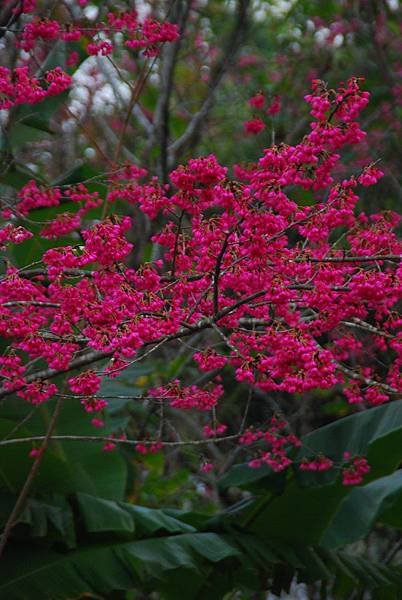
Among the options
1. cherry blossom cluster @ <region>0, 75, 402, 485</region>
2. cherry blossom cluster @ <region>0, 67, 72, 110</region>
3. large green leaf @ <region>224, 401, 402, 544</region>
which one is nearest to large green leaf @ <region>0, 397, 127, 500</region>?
large green leaf @ <region>224, 401, 402, 544</region>

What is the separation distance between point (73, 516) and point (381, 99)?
639 centimetres

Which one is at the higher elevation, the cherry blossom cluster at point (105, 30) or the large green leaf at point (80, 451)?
the cherry blossom cluster at point (105, 30)

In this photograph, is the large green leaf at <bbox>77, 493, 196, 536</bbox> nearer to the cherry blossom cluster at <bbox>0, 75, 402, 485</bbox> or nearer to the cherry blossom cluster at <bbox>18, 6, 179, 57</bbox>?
the cherry blossom cluster at <bbox>0, 75, 402, 485</bbox>

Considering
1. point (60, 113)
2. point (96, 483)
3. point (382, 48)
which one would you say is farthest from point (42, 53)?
point (96, 483)

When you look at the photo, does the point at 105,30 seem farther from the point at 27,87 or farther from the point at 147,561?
the point at 147,561

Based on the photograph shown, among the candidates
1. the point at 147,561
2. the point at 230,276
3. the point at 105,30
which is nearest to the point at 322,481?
the point at 147,561

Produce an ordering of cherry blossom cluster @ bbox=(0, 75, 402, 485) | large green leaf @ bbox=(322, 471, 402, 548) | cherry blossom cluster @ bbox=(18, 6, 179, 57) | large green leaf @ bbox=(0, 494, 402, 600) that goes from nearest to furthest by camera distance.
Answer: cherry blossom cluster @ bbox=(0, 75, 402, 485) < large green leaf @ bbox=(0, 494, 402, 600) < cherry blossom cluster @ bbox=(18, 6, 179, 57) < large green leaf @ bbox=(322, 471, 402, 548)

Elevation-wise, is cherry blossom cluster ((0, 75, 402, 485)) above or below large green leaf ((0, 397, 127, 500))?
above

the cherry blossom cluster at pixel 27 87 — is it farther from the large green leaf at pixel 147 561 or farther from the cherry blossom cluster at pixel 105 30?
the large green leaf at pixel 147 561

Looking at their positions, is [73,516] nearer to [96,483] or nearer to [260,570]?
[96,483]

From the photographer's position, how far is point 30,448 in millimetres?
6055

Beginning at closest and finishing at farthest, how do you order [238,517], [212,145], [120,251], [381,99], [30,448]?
[120,251] → [30,448] → [238,517] → [381,99] → [212,145]

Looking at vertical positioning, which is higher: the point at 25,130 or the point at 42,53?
the point at 42,53

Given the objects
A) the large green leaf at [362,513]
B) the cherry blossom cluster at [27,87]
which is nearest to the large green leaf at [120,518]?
the large green leaf at [362,513]
